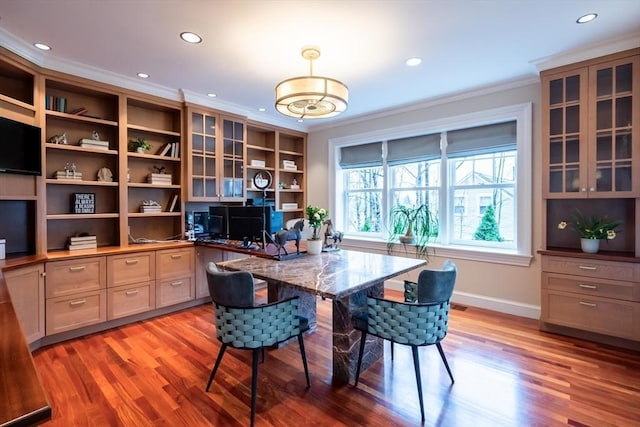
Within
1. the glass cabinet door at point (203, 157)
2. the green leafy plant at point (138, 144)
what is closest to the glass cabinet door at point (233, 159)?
the glass cabinet door at point (203, 157)

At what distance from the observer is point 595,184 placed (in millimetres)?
2943

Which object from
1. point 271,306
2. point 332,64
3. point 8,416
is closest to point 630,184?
point 332,64

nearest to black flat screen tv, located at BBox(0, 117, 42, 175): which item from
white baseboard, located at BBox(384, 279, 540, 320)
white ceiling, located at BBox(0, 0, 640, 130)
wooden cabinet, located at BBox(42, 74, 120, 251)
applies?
wooden cabinet, located at BBox(42, 74, 120, 251)

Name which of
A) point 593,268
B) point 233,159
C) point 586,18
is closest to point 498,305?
point 593,268

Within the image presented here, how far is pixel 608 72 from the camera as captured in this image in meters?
2.88

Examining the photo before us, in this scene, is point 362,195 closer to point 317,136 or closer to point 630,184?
point 317,136

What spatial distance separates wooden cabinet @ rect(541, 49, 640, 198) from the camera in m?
2.80

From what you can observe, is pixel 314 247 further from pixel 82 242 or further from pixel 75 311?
pixel 82 242

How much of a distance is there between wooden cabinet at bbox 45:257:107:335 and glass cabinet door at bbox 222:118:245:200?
5.98 feet

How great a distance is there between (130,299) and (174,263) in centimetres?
57

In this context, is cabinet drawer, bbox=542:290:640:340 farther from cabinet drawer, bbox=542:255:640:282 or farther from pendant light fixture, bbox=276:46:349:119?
pendant light fixture, bbox=276:46:349:119

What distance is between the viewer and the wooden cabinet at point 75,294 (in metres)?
2.94

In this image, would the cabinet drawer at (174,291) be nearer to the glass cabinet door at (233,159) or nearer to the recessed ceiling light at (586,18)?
the glass cabinet door at (233,159)

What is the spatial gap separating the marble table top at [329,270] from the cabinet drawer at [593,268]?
60.4 inches
